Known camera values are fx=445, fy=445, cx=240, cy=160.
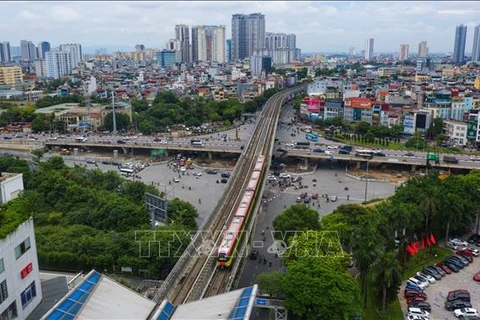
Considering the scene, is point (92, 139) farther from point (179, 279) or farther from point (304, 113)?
point (179, 279)

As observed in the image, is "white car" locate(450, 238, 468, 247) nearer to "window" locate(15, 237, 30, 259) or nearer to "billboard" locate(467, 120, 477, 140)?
"window" locate(15, 237, 30, 259)

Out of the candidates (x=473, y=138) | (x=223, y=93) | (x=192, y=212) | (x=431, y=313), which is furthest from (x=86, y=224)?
(x=223, y=93)

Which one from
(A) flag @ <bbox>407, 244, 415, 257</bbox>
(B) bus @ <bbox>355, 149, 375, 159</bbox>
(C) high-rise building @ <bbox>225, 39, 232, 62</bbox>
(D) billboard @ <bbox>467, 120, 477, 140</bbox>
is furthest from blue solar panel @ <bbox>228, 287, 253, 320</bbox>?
(C) high-rise building @ <bbox>225, 39, 232, 62</bbox>

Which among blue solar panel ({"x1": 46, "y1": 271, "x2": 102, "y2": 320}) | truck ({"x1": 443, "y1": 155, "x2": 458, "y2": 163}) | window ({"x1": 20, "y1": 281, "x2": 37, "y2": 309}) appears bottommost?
A: truck ({"x1": 443, "y1": 155, "x2": 458, "y2": 163})

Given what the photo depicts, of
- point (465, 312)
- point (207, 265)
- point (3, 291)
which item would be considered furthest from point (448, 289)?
point (3, 291)

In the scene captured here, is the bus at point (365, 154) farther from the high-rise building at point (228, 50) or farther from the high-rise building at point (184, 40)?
the high-rise building at point (228, 50)

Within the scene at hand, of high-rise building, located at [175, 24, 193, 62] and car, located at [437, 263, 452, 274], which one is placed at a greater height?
high-rise building, located at [175, 24, 193, 62]
